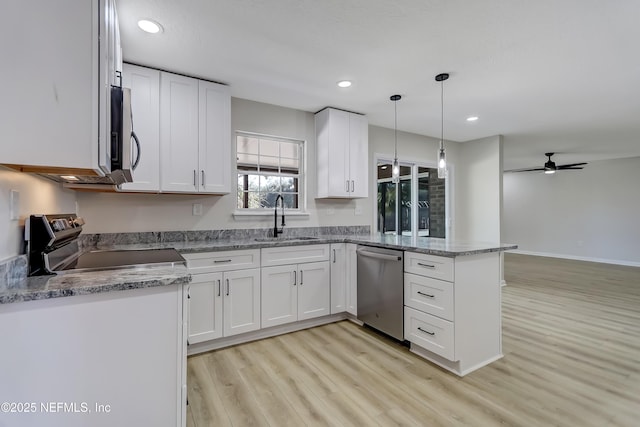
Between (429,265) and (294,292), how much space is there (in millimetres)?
1319

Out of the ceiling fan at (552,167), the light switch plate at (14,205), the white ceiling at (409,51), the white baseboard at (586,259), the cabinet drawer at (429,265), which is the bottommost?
the white baseboard at (586,259)

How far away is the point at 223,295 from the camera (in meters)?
2.62

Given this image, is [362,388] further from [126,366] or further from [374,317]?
[126,366]

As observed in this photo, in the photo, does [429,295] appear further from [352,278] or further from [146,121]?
[146,121]

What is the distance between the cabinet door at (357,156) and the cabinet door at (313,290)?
1071 millimetres

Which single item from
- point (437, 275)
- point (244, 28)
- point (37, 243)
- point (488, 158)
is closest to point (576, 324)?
point (437, 275)

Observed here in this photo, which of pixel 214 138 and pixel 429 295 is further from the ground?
pixel 214 138

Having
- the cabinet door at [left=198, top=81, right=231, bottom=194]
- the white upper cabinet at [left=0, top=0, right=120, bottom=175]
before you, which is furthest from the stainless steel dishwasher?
the white upper cabinet at [left=0, top=0, right=120, bottom=175]

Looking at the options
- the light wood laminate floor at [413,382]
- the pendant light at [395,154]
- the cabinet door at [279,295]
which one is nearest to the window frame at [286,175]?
the cabinet door at [279,295]

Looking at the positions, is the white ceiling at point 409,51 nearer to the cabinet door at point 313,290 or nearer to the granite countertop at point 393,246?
the granite countertop at point 393,246

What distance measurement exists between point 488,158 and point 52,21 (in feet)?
17.5

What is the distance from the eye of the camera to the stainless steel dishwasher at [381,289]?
2.66 meters

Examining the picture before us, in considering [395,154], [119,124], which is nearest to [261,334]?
[119,124]

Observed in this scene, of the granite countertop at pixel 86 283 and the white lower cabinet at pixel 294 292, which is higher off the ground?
the granite countertop at pixel 86 283
